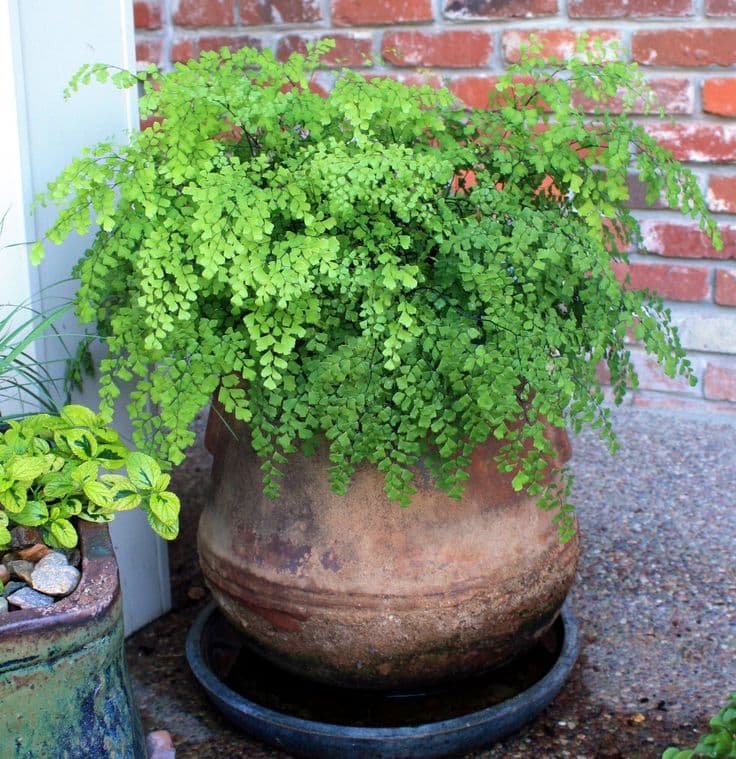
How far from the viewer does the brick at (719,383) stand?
2.92 meters

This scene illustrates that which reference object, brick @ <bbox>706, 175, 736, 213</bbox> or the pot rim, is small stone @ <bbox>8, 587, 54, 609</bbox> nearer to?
the pot rim

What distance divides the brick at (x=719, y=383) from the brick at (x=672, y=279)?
8.4 inches

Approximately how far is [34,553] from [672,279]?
2081 millimetres

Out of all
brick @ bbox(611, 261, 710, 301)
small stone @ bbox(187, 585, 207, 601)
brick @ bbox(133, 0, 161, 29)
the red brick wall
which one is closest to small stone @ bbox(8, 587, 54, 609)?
small stone @ bbox(187, 585, 207, 601)

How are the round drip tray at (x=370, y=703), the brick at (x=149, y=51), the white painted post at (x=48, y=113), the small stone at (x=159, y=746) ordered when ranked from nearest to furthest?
the small stone at (x=159, y=746)
the round drip tray at (x=370, y=703)
the white painted post at (x=48, y=113)
the brick at (x=149, y=51)

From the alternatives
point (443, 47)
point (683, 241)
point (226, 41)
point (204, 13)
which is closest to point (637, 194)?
point (683, 241)

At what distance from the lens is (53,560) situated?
1.35 meters

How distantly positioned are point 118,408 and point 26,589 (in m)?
0.74

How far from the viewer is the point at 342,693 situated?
1.83 metres

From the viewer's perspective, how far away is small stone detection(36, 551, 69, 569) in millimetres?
1335

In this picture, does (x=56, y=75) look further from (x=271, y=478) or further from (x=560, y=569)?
(x=560, y=569)

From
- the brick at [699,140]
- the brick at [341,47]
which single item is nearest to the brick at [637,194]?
the brick at [699,140]

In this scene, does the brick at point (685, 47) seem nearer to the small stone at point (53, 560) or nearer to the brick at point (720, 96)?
the brick at point (720, 96)

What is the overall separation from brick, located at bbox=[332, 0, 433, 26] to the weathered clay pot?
1724mm
